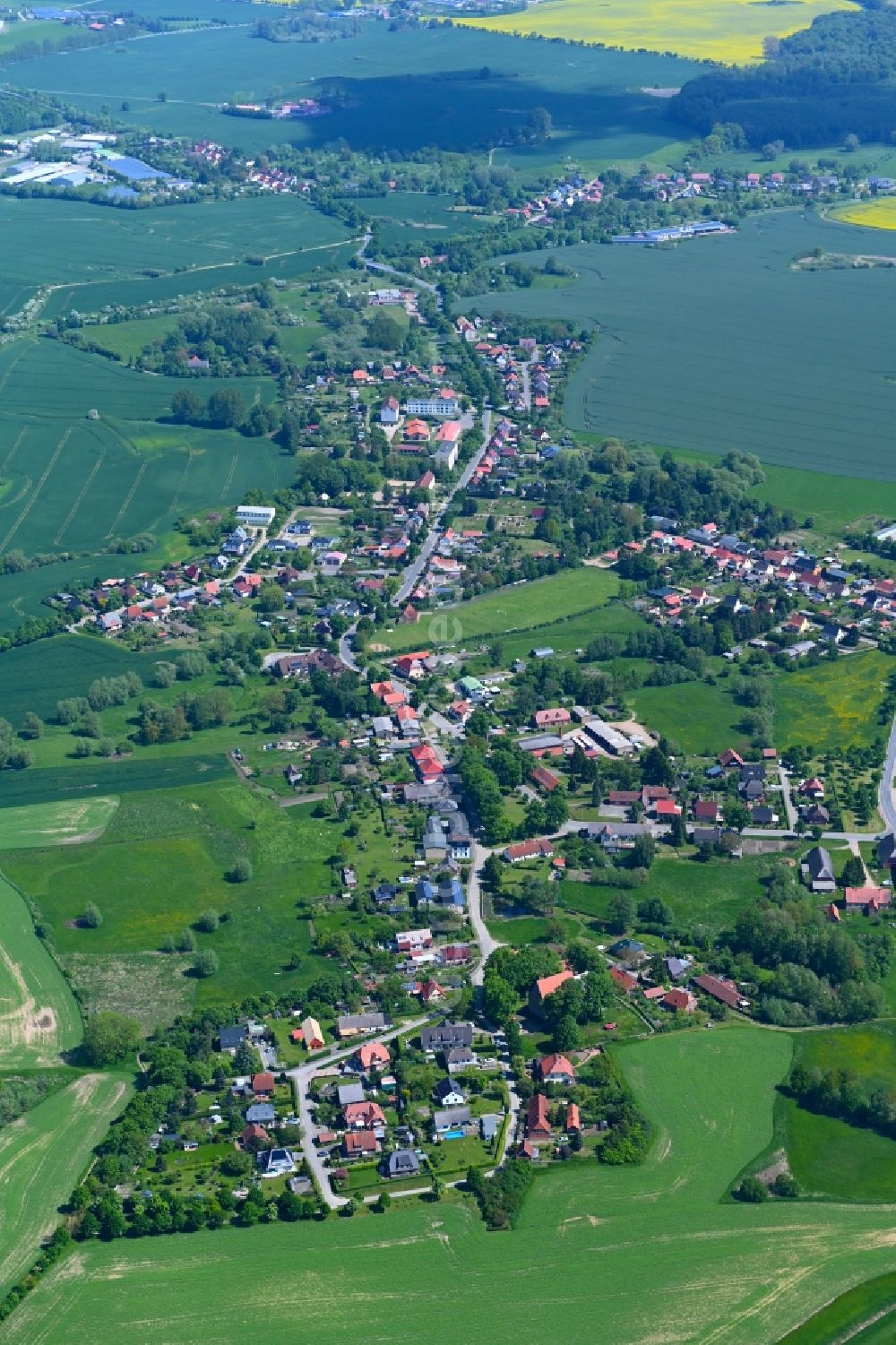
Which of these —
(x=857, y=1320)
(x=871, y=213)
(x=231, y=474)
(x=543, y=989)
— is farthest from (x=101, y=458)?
(x=871, y=213)

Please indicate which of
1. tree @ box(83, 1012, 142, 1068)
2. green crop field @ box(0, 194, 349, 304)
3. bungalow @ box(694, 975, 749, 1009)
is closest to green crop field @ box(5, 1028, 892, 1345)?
bungalow @ box(694, 975, 749, 1009)

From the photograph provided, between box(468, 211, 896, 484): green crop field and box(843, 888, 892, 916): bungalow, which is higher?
box(468, 211, 896, 484): green crop field

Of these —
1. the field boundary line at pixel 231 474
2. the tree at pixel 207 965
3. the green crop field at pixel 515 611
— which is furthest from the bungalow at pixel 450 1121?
the field boundary line at pixel 231 474

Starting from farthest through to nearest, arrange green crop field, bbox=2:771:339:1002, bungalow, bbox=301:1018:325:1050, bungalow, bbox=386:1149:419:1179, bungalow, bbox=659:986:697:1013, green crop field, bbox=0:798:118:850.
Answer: green crop field, bbox=0:798:118:850, green crop field, bbox=2:771:339:1002, bungalow, bbox=659:986:697:1013, bungalow, bbox=301:1018:325:1050, bungalow, bbox=386:1149:419:1179

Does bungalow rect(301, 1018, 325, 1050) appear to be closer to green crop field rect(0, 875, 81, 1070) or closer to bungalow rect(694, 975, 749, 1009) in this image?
green crop field rect(0, 875, 81, 1070)

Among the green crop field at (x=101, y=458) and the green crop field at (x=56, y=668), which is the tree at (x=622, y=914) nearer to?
the green crop field at (x=56, y=668)

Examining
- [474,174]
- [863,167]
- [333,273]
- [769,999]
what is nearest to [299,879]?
[769,999]

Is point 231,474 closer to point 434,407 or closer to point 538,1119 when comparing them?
point 434,407
